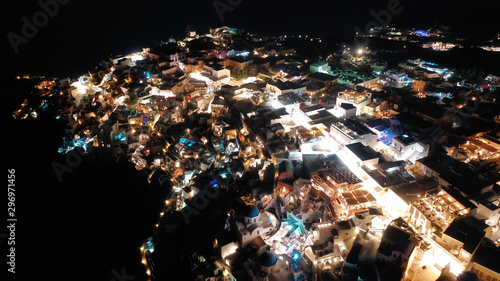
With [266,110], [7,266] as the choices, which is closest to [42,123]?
[7,266]

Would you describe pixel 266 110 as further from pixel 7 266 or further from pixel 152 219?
pixel 7 266

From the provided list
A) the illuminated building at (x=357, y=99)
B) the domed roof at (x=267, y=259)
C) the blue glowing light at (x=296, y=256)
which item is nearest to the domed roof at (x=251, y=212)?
the domed roof at (x=267, y=259)

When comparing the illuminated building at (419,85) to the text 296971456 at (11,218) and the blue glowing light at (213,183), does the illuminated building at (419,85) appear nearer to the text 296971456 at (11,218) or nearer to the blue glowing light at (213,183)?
the blue glowing light at (213,183)

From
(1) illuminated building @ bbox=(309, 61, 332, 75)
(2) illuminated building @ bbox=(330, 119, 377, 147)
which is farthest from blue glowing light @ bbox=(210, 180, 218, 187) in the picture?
(1) illuminated building @ bbox=(309, 61, 332, 75)

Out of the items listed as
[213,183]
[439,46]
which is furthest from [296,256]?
[439,46]

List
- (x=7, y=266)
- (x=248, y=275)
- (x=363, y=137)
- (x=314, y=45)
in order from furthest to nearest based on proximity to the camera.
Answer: (x=314, y=45), (x=363, y=137), (x=7, y=266), (x=248, y=275)
